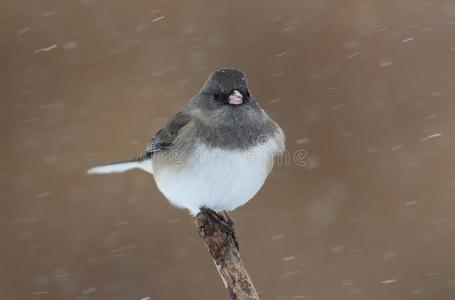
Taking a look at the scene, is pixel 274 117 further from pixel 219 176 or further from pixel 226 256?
pixel 226 256

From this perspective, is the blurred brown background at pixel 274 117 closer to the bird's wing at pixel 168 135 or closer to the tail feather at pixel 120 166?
the tail feather at pixel 120 166

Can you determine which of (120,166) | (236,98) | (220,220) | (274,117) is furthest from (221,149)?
(274,117)

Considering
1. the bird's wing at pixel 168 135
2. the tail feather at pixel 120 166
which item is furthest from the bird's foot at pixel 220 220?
the tail feather at pixel 120 166

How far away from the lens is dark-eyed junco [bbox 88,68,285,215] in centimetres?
254

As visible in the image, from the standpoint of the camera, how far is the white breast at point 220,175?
2.54 m

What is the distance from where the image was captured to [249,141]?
2590mm

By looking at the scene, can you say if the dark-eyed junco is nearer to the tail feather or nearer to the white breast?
the white breast

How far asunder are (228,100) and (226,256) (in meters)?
0.58

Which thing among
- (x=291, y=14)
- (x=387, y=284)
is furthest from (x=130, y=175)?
(x=387, y=284)

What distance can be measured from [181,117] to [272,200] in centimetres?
171

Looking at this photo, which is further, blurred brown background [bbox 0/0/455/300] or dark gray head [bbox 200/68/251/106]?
blurred brown background [bbox 0/0/455/300]

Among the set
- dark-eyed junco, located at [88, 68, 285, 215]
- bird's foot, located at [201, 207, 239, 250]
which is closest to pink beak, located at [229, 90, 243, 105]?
dark-eyed junco, located at [88, 68, 285, 215]

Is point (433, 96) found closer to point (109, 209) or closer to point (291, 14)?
point (291, 14)

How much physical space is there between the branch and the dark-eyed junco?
6cm
